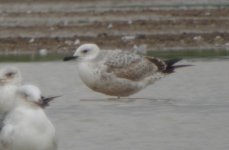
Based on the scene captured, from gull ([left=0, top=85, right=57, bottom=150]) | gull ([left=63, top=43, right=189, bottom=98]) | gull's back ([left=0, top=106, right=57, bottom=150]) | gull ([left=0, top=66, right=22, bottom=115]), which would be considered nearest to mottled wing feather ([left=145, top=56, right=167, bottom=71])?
gull ([left=63, top=43, right=189, bottom=98])

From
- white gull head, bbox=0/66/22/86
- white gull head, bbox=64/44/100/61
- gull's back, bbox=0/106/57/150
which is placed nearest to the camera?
gull's back, bbox=0/106/57/150

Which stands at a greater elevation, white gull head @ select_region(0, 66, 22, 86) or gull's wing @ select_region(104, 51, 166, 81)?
white gull head @ select_region(0, 66, 22, 86)

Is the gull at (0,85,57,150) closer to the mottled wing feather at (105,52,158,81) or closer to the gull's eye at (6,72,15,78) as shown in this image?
the gull's eye at (6,72,15,78)

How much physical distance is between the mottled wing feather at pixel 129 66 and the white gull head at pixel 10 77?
→ 213cm

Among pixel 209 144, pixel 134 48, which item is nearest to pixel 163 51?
pixel 134 48

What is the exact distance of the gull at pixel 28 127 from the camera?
9.27m

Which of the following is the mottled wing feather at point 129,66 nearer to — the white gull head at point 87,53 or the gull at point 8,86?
the white gull head at point 87,53

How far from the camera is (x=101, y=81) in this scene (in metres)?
15.1

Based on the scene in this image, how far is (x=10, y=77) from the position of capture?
43.9 feet

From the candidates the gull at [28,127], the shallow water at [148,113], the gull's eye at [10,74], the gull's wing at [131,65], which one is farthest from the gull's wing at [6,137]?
the gull's wing at [131,65]

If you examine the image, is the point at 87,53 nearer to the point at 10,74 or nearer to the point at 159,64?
the point at 159,64

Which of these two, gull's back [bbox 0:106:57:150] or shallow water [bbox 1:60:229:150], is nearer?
gull's back [bbox 0:106:57:150]

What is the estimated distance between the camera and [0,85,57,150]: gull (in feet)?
30.4

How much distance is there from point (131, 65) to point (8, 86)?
3156 mm
